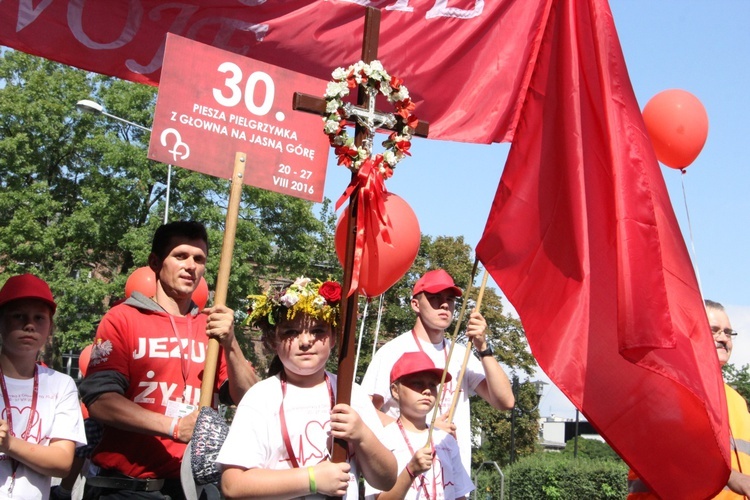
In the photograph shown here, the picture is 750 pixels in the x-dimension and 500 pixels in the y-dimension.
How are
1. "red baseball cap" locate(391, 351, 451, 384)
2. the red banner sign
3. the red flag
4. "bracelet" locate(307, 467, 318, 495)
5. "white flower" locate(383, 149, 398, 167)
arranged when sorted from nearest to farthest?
1. "bracelet" locate(307, 467, 318, 495)
2. "white flower" locate(383, 149, 398, 167)
3. the red banner sign
4. "red baseball cap" locate(391, 351, 451, 384)
5. the red flag

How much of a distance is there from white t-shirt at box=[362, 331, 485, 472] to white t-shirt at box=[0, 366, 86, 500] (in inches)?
78.5

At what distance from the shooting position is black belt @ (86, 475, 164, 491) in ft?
15.3

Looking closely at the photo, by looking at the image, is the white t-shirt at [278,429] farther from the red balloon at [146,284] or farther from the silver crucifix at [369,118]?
the red balloon at [146,284]

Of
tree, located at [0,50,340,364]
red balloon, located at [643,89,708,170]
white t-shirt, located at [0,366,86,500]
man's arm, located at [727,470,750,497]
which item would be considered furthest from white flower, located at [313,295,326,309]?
tree, located at [0,50,340,364]

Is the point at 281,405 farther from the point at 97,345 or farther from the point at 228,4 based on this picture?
the point at 228,4

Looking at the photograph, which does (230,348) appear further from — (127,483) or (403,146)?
(403,146)

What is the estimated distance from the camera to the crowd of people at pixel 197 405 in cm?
398

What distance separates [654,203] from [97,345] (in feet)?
9.37

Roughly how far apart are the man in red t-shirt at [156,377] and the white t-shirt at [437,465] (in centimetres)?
108

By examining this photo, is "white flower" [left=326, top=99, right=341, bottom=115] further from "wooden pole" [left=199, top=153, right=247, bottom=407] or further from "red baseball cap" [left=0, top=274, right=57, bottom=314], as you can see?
"red baseball cap" [left=0, top=274, right=57, bottom=314]

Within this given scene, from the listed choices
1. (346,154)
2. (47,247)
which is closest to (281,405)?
(346,154)

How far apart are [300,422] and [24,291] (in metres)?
1.62

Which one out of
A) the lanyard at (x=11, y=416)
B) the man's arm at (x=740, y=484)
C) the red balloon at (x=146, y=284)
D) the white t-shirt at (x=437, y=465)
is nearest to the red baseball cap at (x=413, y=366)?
the white t-shirt at (x=437, y=465)

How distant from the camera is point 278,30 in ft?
20.4
